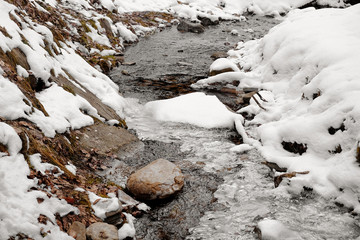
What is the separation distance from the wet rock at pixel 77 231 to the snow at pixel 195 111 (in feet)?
16.3

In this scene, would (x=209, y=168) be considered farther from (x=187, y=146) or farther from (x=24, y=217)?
(x=24, y=217)

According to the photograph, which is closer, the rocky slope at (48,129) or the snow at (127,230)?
the rocky slope at (48,129)

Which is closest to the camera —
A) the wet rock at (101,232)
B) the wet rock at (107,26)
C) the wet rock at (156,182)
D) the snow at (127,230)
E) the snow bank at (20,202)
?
the snow bank at (20,202)

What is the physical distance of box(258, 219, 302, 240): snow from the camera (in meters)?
4.24

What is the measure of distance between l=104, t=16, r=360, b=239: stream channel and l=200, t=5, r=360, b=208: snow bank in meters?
0.44

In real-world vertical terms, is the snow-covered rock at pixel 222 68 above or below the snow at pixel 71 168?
below

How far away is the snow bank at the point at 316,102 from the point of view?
527 centimetres

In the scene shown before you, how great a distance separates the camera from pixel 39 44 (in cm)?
738

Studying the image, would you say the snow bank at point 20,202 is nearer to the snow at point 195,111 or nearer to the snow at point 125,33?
the snow at point 195,111

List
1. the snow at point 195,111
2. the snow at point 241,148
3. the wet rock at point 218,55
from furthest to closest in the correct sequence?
the wet rock at point 218,55, the snow at point 195,111, the snow at point 241,148

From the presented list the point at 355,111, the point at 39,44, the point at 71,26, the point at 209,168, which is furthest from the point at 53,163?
the point at 71,26

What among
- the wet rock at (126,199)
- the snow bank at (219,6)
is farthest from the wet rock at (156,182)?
the snow bank at (219,6)

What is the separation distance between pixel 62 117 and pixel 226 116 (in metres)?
4.49

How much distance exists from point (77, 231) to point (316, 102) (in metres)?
5.81
